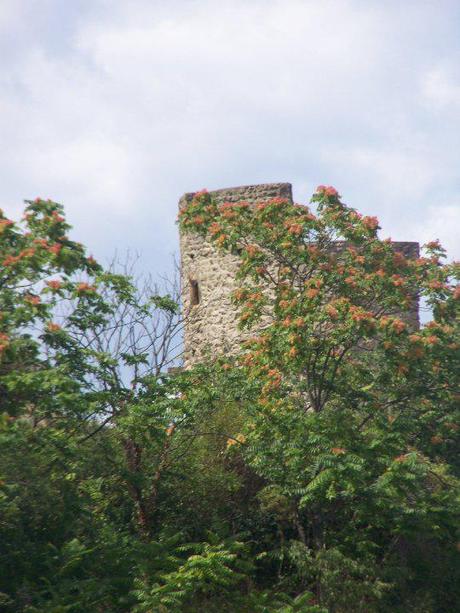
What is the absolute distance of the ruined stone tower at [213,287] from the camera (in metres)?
21.5

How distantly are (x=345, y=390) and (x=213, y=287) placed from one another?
266 inches

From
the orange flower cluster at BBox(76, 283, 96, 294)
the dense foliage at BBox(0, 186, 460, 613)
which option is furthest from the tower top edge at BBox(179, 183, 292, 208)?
the orange flower cluster at BBox(76, 283, 96, 294)

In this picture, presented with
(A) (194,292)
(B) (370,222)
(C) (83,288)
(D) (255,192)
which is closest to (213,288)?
(A) (194,292)

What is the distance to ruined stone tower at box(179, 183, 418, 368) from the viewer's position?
848 inches

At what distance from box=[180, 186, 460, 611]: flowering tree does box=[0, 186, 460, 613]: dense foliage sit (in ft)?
0.12

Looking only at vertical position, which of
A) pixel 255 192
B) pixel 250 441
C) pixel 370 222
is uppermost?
pixel 255 192

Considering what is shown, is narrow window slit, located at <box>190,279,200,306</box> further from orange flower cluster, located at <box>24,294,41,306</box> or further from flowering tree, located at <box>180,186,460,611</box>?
orange flower cluster, located at <box>24,294,41,306</box>

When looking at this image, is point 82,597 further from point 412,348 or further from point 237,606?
point 412,348

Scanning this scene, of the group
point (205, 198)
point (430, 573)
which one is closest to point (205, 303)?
point (205, 198)

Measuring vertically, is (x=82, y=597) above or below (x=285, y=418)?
below

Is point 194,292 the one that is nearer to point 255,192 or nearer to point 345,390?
point 255,192

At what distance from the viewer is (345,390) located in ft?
51.7

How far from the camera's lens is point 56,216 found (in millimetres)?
12930

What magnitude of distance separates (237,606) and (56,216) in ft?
19.0
